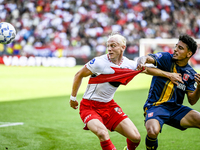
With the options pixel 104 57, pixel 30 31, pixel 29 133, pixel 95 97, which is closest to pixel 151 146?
pixel 95 97

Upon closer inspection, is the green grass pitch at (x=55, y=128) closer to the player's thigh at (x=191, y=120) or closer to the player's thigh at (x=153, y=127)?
the player's thigh at (x=191, y=120)

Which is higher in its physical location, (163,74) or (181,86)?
(163,74)

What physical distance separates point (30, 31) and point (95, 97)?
2529cm

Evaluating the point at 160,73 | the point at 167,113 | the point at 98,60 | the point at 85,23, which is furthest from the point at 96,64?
the point at 85,23

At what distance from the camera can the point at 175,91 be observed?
4195 mm

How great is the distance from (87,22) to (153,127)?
81.8 feet

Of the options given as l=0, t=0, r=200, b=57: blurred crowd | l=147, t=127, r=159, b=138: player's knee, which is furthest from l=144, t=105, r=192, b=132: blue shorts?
l=0, t=0, r=200, b=57: blurred crowd

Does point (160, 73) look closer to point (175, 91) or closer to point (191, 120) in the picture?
point (175, 91)

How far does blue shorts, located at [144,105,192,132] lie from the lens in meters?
3.97

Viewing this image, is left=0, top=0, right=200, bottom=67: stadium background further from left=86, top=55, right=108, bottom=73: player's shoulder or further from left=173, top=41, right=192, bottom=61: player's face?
left=86, top=55, right=108, bottom=73: player's shoulder

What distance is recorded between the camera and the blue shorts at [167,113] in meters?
3.97

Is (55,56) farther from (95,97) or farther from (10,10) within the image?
(95,97)

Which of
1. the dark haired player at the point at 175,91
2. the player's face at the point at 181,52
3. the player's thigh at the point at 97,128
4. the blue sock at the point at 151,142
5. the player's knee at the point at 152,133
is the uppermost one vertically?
the player's face at the point at 181,52

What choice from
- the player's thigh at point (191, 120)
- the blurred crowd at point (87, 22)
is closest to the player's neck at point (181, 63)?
the player's thigh at point (191, 120)
